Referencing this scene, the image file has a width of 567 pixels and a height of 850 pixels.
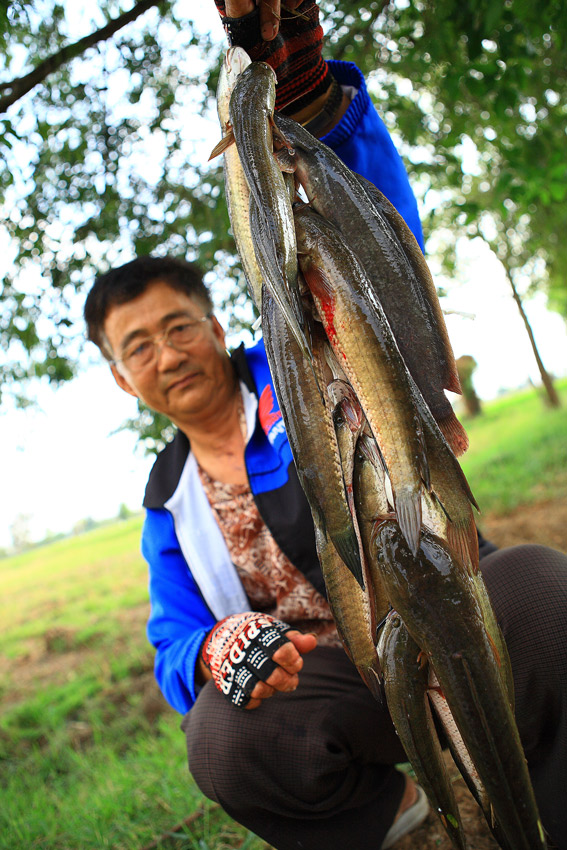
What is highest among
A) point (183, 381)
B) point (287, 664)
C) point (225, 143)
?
point (225, 143)

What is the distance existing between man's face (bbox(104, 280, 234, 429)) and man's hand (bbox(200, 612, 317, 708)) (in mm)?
917

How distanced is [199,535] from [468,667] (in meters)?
1.65

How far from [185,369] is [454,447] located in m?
1.52

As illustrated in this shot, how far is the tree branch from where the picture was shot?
305 cm

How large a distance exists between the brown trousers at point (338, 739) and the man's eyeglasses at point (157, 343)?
129cm

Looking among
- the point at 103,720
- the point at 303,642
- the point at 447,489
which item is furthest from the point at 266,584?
the point at 103,720

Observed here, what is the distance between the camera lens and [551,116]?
4.81 m

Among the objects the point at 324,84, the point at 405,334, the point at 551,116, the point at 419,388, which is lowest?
the point at 419,388

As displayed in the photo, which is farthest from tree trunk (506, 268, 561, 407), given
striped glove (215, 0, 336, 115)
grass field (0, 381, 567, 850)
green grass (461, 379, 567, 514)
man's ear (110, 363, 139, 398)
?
striped glove (215, 0, 336, 115)

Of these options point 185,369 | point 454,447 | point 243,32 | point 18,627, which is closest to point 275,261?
point 454,447

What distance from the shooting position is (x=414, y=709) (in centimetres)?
111

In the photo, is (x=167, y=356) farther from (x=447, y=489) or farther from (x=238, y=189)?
(x=447, y=489)

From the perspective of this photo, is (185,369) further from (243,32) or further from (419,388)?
(419,388)

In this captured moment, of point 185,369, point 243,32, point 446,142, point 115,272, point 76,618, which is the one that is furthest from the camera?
point 76,618
